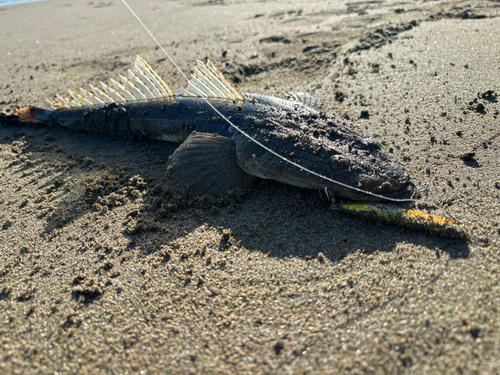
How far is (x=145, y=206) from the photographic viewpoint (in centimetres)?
327

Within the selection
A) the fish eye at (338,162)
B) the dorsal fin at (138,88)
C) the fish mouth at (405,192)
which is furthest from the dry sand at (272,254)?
the dorsal fin at (138,88)

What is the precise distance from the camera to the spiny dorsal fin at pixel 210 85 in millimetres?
3830

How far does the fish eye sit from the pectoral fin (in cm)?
78

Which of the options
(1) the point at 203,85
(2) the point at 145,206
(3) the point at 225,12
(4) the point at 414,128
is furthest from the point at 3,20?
(4) the point at 414,128

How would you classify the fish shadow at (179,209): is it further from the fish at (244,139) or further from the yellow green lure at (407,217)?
the fish at (244,139)

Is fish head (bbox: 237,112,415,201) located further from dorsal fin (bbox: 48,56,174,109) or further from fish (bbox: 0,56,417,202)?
dorsal fin (bbox: 48,56,174,109)

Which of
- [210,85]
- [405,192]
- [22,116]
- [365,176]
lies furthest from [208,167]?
[22,116]

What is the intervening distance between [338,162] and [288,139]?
506 millimetres

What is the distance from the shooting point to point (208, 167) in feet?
11.1

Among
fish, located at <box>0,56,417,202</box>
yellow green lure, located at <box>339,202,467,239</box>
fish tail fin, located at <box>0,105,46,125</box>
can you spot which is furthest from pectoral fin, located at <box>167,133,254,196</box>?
fish tail fin, located at <box>0,105,46,125</box>

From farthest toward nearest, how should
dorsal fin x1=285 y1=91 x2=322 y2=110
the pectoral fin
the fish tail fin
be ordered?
the fish tail fin
dorsal fin x1=285 y1=91 x2=322 y2=110
the pectoral fin

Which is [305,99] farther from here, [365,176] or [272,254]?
[272,254]

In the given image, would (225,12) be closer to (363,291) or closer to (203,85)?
(203,85)

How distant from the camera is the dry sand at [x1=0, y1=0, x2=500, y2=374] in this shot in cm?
200
